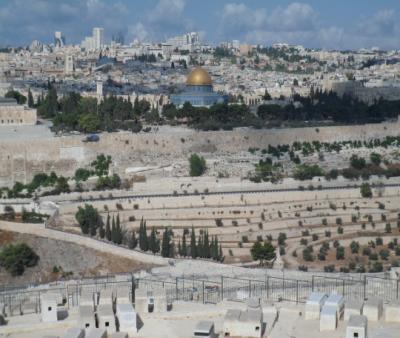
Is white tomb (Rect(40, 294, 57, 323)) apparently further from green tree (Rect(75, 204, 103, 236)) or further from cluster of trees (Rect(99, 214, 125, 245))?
green tree (Rect(75, 204, 103, 236))

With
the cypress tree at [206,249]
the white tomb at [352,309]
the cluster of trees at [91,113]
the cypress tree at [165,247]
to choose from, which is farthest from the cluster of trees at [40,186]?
the white tomb at [352,309]

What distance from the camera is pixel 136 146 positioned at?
38531 mm

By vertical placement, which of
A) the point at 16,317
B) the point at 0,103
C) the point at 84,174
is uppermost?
the point at 0,103

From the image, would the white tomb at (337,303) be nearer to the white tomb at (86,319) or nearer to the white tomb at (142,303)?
the white tomb at (142,303)

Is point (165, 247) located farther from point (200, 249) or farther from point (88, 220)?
point (88, 220)

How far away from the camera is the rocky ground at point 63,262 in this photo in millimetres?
24156

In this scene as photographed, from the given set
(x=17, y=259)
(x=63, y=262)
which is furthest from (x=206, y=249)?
(x=17, y=259)

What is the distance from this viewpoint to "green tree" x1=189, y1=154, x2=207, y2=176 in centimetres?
3494

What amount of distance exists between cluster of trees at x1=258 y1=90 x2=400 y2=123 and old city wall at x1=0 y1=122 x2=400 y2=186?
3.29 m

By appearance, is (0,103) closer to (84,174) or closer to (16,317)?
(84,174)

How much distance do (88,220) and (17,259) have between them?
3891mm

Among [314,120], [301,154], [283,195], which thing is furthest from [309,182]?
[314,120]

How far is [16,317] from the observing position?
16344mm

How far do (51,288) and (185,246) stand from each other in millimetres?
6570
